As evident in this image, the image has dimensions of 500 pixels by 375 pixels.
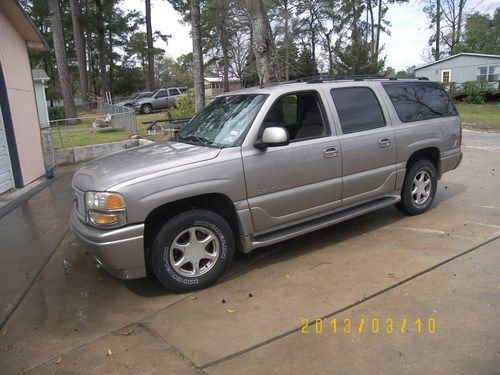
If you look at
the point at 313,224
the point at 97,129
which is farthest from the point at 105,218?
the point at 97,129

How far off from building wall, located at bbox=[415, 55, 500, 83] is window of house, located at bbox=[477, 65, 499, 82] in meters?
0.26

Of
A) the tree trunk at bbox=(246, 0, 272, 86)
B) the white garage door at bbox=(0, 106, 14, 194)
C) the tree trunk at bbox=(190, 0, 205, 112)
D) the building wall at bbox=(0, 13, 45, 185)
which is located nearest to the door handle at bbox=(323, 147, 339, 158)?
the tree trunk at bbox=(246, 0, 272, 86)

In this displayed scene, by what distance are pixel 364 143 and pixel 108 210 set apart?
2.92m

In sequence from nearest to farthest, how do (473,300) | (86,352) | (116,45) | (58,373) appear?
(58,373), (86,352), (473,300), (116,45)

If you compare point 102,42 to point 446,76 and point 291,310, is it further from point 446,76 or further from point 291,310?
point 291,310

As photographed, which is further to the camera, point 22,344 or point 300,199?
point 300,199

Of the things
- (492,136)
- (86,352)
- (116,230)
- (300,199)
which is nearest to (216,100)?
(300,199)

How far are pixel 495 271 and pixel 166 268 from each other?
3095 millimetres

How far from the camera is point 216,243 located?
162 inches

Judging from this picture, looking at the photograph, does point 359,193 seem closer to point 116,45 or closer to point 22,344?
point 22,344

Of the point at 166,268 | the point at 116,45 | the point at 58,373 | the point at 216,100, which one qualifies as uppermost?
the point at 116,45

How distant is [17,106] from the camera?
9805 millimetres

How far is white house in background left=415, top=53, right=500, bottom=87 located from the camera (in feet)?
114

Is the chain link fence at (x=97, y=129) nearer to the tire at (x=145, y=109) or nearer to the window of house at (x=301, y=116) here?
the tire at (x=145, y=109)
